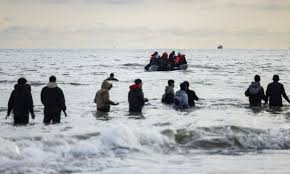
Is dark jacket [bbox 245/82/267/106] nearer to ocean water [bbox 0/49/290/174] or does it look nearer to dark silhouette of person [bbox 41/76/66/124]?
ocean water [bbox 0/49/290/174]

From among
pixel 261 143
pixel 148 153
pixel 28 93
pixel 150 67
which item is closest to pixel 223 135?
pixel 261 143

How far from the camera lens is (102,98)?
17094 mm

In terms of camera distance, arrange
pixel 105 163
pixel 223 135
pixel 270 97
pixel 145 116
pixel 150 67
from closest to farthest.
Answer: pixel 105 163, pixel 223 135, pixel 145 116, pixel 270 97, pixel 150 67

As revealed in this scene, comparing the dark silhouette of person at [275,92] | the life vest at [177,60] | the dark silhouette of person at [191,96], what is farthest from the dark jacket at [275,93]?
the life vest at [177,60]

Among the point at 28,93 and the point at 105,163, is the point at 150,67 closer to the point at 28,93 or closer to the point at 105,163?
the point at 28,93

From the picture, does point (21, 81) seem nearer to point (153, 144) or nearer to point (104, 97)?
point (104, 97)

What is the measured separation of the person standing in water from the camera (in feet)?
54.1

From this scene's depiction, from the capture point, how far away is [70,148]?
11727mm

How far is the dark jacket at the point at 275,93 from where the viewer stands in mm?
18625

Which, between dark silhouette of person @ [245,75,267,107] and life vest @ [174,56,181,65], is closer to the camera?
dark silhouette of person @ [245,75,267,107]

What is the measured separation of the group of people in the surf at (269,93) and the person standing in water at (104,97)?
5.56 metres

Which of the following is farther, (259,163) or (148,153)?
(148,153)

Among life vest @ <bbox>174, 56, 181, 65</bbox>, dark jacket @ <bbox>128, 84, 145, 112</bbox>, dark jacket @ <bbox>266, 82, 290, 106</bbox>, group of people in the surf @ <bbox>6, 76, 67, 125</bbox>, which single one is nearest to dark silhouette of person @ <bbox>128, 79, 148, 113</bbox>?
dark jacket @ <bbox>128, 84, 145, 112</bbox>

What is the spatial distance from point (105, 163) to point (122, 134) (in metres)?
2.02
